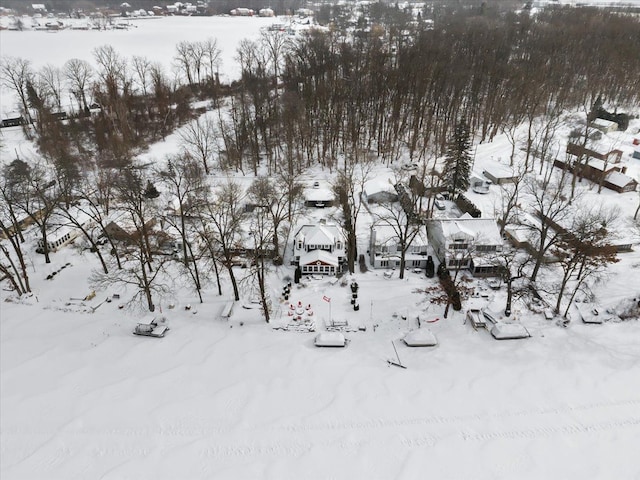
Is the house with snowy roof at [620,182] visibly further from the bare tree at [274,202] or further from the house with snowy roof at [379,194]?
the bare tree at [274,202]

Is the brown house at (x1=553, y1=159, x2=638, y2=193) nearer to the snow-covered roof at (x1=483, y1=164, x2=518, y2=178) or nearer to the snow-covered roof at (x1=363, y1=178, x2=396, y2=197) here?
the snow-covered roof at (x1=483, y1=164, x2=518, y2=178)

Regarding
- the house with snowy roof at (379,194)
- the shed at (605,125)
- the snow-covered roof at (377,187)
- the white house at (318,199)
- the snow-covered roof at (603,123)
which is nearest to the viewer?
the house with snowy roof at (379,194)

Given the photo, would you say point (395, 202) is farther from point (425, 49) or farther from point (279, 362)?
point (425, 49)

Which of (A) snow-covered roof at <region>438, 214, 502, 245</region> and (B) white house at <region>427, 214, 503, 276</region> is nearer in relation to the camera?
(B) white house at <region>427, 214, 503, 276</region>

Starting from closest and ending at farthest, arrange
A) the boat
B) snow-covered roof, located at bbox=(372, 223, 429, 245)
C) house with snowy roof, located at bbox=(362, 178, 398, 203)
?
the boat → snow-covered roof, located at bbox=(372, 223, 429, 245) → house with snowy roof, located at bbox=(362, 178, 398, 203)

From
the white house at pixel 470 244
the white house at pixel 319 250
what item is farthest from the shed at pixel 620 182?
the white house at pixel 319 250

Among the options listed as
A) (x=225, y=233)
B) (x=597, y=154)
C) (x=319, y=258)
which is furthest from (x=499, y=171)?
(x=225, y=233)

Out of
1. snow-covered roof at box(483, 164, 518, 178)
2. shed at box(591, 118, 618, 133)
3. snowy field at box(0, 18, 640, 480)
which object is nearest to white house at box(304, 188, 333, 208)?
snowy field at box(0, 18, 640, 480)

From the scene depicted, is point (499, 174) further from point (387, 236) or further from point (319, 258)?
point (319, 258)
